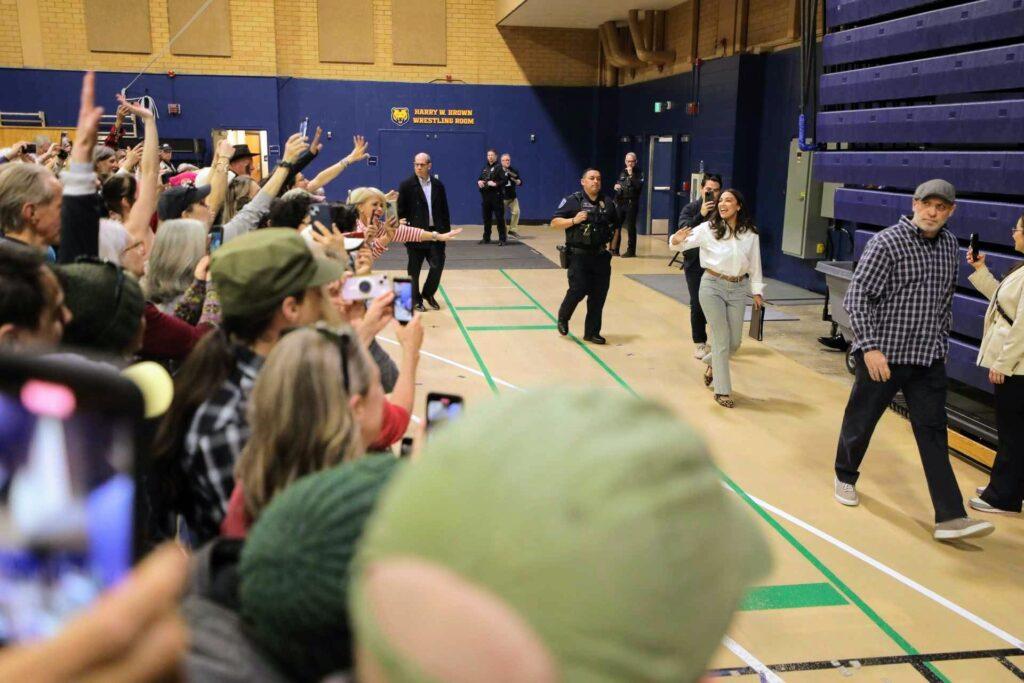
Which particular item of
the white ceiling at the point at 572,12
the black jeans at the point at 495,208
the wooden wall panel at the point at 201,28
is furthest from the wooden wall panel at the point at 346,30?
the black jeans at the point at 495,208

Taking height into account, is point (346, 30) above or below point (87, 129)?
above

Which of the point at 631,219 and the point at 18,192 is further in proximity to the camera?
the point at 631,219

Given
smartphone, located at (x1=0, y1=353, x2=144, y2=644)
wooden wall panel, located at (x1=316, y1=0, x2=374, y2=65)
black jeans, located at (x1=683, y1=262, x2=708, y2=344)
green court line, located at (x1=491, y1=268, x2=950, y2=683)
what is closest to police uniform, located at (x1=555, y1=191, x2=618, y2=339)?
black jeans, located at (x1=683, y1=262, x2=708, y2=344)

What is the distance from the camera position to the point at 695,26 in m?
15.7

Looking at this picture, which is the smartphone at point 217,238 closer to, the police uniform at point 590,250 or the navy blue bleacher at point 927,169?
the police uniform at point 590,250

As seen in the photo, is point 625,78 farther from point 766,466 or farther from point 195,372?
point 195,372

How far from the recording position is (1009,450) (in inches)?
179

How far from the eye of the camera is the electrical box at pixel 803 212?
11211 mm

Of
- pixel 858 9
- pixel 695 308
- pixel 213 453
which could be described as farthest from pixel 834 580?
pixel 858 9

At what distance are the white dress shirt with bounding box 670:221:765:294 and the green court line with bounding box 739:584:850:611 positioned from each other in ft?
10.4

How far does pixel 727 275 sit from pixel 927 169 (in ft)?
6.04

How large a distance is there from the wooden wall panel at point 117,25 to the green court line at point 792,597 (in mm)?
18521

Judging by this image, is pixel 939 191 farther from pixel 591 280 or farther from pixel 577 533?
pixel 591 280

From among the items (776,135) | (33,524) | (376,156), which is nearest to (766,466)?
(33,524)
